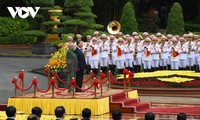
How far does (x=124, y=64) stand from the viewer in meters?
35.3

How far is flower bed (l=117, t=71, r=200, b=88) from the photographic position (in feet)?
96.0

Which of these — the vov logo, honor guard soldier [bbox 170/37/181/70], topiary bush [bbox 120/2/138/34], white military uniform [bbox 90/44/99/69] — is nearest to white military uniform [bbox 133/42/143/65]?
honor guard soldier [bbox 170/37/181/70]

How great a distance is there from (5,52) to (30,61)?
235 inches

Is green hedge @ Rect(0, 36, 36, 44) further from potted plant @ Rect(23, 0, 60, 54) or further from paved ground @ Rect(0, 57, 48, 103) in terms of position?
paved ground @ Rect(0, 57, 48, 103)

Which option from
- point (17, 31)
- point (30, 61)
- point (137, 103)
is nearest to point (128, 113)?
point (137, 103)

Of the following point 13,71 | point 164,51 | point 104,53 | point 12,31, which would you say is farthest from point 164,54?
point 12,31

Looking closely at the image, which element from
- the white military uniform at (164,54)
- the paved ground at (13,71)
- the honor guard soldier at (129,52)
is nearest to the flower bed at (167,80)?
the paved ground at (13,71)

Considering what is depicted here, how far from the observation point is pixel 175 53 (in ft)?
114

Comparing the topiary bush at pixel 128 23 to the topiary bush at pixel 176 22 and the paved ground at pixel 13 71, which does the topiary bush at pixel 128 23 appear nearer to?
the topiary bush at pixel 176 22

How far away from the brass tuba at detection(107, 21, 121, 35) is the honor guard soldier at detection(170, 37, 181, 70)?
3.44 meters

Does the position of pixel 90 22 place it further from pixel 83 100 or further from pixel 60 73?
pixel 83 100

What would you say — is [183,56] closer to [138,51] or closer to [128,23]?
[138,51]

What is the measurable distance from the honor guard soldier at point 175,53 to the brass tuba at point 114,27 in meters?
3.44

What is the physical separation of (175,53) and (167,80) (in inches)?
212
